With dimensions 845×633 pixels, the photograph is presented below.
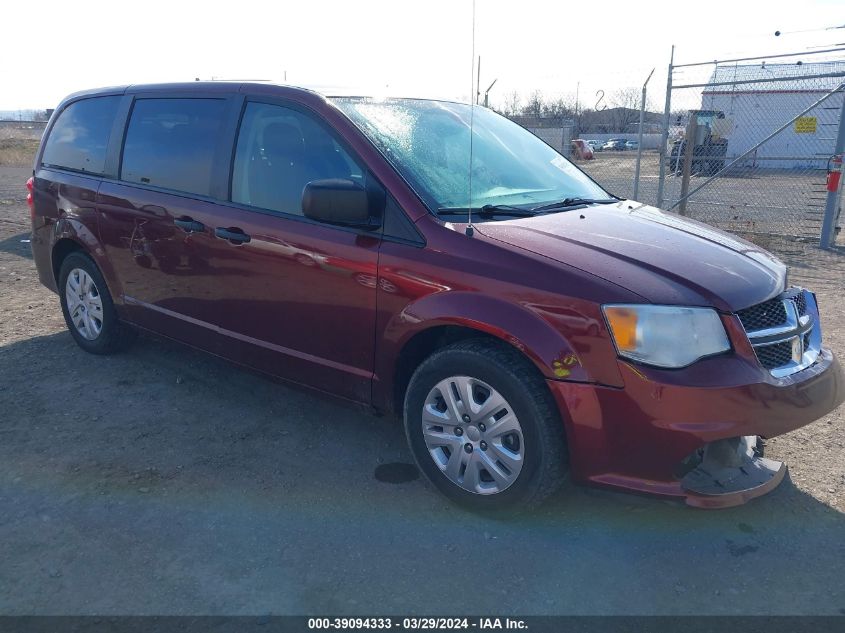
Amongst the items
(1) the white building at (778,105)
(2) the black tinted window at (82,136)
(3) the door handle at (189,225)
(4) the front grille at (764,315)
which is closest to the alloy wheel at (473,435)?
(4) the front grille at (764,315)

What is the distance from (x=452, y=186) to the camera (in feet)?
11.6

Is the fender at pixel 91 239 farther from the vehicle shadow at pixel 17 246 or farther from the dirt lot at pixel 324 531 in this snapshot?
the vehicle shadow at pixel 17 246

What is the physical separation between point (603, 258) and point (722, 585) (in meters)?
1.35

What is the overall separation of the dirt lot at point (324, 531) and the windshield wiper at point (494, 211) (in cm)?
132

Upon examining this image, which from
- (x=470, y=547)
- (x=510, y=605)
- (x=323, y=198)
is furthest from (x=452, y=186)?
(x=510, y=605)

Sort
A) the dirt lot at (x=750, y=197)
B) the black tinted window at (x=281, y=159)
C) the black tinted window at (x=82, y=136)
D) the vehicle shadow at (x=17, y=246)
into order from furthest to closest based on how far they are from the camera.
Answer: the dirt lot at (x=750, y=197)
the vehicle shadow at (x=17, y=246)
the black tinted window at (x=82, y=136)
the black tinted window at (x=281, y=159)

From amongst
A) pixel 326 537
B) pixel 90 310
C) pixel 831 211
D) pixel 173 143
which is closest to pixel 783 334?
pixel 326 537

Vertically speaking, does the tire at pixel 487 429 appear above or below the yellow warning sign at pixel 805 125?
below

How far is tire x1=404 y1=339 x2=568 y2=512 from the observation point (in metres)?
2.94

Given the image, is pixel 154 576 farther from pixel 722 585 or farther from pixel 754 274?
pixel 754 274

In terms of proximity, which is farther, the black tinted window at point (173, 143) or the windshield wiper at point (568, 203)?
the black tinted window at point (173, 143)

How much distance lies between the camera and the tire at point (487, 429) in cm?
294

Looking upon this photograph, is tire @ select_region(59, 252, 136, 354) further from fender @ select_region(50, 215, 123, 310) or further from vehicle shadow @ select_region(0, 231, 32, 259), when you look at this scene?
vehicle shadow @ select_region(0, 231, 32, 259)

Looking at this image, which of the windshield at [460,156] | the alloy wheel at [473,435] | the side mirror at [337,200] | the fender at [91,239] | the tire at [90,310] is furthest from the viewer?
the tire at [90,310]
